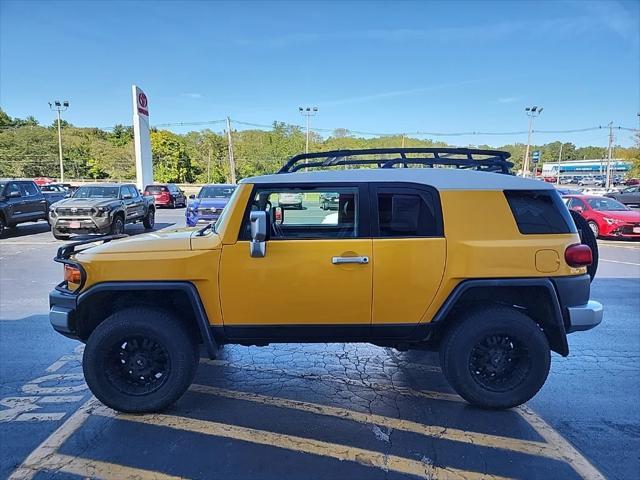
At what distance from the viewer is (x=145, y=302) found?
11.7ft

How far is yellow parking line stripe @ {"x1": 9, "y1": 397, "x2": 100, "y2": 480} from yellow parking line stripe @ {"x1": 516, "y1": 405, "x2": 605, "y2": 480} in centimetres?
335

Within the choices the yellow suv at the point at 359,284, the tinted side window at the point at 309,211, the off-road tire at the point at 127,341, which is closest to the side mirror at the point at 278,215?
the tinted side window at the point at 309,211

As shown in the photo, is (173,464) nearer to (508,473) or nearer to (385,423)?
(385,423)

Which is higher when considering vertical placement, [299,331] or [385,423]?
[299,331]

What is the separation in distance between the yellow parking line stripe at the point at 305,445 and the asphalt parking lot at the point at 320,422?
0.01 meters

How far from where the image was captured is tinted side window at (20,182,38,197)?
15094 millimetres

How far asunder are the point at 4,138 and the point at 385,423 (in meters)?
76.7

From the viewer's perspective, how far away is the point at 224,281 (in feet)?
11.0

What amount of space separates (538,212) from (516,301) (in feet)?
2.43

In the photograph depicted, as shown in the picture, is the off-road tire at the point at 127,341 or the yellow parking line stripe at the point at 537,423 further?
the off-road tire at the point at 127,341

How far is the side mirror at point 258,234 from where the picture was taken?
316 centimetres

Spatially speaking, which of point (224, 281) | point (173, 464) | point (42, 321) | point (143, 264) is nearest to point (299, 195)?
point (224, 281)

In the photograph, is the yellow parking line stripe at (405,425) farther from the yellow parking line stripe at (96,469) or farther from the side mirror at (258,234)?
the side mirror at (258,234)

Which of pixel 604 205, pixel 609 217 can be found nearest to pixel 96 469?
pixel 609 217
